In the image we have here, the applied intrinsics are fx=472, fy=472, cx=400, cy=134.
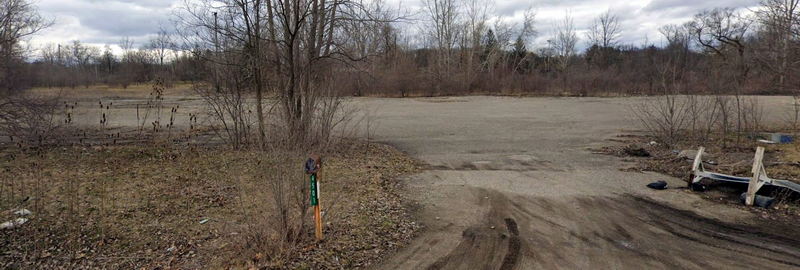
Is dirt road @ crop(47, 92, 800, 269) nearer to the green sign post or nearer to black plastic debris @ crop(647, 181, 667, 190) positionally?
black plastic debris @ crop(647, 181, 667, 190)

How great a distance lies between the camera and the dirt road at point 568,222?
4.82 m

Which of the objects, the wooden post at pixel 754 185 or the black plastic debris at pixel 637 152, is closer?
the wooden post at pixel 754 185

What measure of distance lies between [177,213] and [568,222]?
5129 mm

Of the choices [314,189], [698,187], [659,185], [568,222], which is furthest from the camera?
[659,185]

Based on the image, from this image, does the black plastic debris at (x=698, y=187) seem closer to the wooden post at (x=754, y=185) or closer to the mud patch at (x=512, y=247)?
the wooden post at (x=754, y=185)

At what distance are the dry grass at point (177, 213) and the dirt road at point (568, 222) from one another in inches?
24.8

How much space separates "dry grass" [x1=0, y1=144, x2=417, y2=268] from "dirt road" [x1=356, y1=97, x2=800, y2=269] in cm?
63

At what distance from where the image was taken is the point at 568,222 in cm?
616

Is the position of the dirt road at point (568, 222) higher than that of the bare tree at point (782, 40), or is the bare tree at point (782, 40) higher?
the bare tree at point (782, 40)

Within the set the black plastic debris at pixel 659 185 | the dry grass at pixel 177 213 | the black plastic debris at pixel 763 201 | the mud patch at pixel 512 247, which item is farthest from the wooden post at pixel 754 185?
the dry grass at pixel 177 213

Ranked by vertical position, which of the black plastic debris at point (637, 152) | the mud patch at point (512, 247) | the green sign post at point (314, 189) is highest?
the green sign post at point (314, 189)

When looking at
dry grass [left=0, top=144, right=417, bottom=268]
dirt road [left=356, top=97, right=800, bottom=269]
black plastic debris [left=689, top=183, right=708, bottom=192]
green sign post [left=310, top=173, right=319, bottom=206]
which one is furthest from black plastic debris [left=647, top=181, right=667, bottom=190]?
green sign post [left=310, top=173, right=319, bottom=206]

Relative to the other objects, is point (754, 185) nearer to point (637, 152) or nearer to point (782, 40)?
point (637, 152)

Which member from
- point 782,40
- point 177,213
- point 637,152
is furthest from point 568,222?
point 782,40
